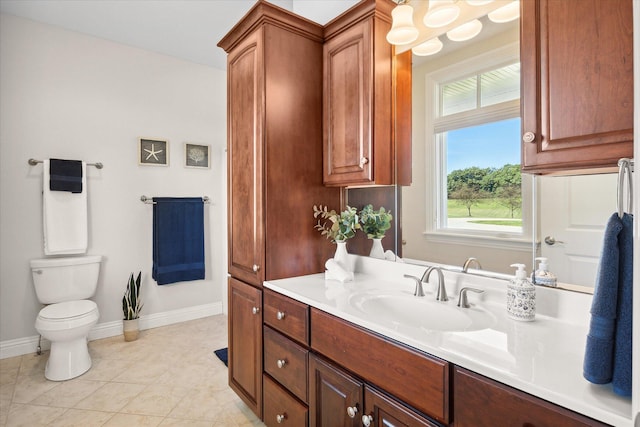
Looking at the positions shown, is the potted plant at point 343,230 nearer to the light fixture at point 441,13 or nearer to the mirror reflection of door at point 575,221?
the mirror reflection of door at point 575,221

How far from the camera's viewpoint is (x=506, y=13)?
1306 mm

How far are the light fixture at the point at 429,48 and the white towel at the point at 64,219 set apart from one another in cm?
273

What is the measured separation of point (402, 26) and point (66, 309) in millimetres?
2849

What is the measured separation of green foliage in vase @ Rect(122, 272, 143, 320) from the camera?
3.00 metres

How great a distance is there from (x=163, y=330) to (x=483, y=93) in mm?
3258

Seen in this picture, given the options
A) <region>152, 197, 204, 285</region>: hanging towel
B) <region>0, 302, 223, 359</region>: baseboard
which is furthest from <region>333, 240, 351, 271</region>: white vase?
<region>0, 302, 223, 359</region>: baseboard

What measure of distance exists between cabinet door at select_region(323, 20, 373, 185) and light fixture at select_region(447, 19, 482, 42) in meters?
0.37

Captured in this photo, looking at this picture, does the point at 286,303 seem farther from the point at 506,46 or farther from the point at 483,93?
the point at 506,46

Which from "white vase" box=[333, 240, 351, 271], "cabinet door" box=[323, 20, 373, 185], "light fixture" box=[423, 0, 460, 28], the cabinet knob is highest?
"light fixture" box=[423, 0, 460, 28]

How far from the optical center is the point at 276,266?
68.6 inches

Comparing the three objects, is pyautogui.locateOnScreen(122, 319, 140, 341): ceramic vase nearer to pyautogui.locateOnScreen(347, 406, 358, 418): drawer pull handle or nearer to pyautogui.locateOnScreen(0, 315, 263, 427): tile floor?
pyautogui.locateOnScreen(0, 315, 263, 427): tile floor

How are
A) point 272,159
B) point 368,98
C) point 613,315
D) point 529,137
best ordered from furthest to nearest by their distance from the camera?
point 272,159 < point 368,98 < point 529,137 < point 613,315

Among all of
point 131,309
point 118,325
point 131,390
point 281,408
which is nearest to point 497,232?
point 281,408

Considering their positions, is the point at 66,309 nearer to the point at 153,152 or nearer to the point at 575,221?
the point at 153,152
